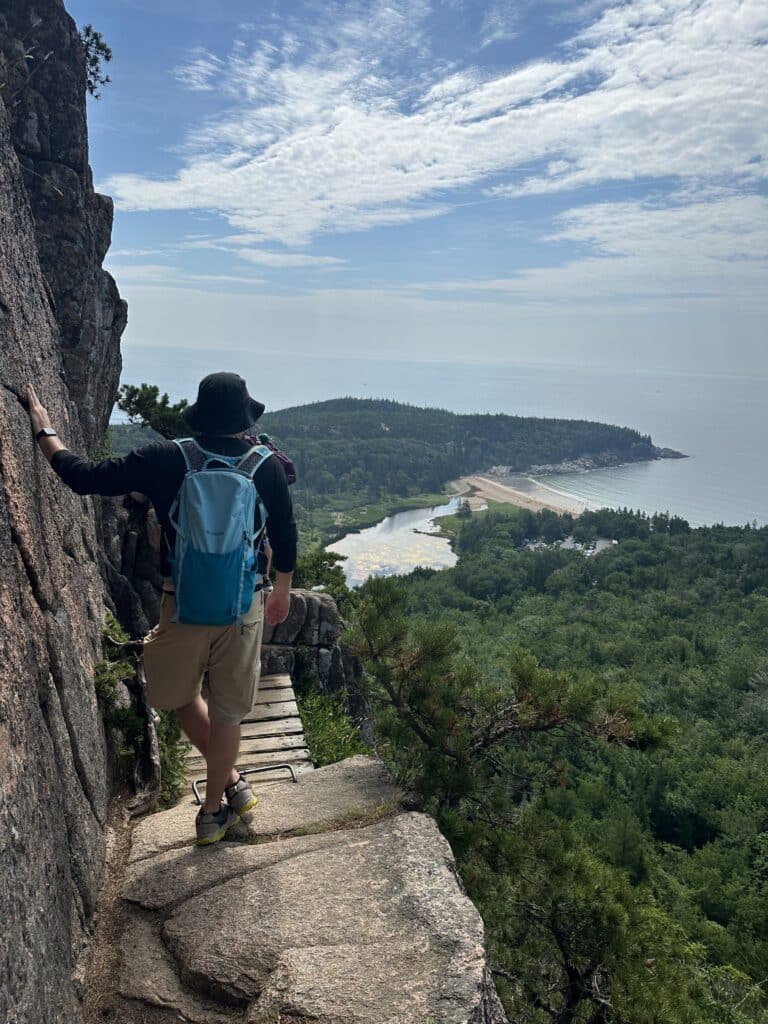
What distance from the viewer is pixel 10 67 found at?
9.66m

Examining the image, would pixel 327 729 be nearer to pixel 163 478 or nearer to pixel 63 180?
pixel 163 478

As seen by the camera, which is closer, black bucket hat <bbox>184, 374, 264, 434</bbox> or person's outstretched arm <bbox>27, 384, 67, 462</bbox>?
person's outstretched arm <bbox>27, 384, 67, 462</bbox>

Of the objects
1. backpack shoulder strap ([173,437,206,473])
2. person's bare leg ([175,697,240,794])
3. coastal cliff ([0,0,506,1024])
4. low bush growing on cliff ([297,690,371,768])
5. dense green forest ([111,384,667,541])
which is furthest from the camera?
dense green forest ([111,384,667,541])

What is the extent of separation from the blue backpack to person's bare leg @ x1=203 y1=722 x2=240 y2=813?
83 cm

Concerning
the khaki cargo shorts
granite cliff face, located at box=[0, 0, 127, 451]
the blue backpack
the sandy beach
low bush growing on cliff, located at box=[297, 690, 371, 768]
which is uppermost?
granite cliff face, located at box=[0, 0, 127, 451]

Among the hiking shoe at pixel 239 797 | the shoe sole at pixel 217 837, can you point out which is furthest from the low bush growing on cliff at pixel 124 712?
the shoe sole at pixel 217 837

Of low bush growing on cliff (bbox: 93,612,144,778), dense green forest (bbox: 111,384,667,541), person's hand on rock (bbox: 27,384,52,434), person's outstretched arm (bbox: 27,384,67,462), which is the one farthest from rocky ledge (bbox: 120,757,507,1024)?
dense green forest (bbox: 111,384,667,541)

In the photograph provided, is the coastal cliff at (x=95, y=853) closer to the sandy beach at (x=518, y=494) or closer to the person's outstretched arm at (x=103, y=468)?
the person's outstretched arm at (x=103, y=468)

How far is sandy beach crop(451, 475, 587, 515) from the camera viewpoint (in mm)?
147500

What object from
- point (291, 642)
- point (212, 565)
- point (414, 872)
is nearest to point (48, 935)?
point (212, 565)

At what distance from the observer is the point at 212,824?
14.7 ft

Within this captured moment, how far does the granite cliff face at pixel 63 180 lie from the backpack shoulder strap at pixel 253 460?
5.85 m

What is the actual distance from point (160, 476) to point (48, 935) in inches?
81.7

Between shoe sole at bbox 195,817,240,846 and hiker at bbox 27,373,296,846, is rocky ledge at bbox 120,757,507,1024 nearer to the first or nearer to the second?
shoe sole at bbox 195,817,240,846
